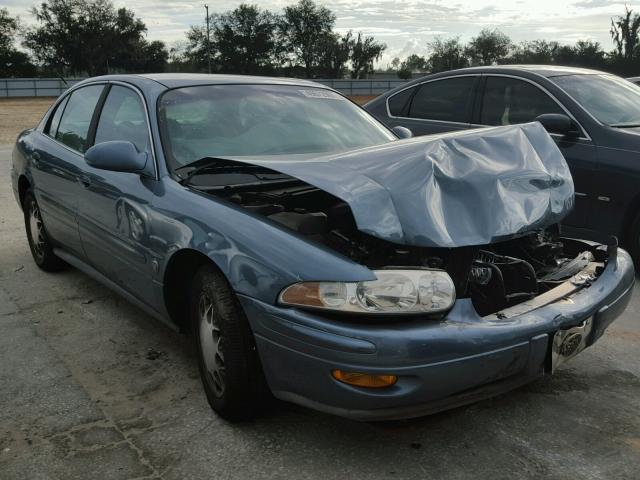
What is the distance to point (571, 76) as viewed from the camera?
5359 millimetres

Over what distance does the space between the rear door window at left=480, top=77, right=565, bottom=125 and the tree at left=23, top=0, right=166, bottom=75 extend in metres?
71.6

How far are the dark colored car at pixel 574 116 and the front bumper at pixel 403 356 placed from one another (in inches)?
99.7

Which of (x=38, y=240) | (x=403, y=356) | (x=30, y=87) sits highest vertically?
(x=403, y=356)

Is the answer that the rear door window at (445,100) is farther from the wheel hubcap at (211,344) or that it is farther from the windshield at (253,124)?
the wheel hubcap at (211,344)

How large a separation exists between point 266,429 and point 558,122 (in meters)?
3.35

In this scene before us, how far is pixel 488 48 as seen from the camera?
75188 mm

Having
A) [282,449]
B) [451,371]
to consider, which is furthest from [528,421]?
[282,449]

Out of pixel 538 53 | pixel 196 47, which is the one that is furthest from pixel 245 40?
pixel 538 53

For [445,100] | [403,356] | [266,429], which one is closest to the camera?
[403,356]

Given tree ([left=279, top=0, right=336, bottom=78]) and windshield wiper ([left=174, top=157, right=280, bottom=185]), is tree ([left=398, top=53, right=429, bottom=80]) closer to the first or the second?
tree ([left=279, top=0, right=336, bottom=78])

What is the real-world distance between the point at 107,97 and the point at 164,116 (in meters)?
0.81

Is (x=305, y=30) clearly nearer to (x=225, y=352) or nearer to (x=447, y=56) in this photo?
(x=447, y=56)

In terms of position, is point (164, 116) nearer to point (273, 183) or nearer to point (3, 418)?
point (273, 183)

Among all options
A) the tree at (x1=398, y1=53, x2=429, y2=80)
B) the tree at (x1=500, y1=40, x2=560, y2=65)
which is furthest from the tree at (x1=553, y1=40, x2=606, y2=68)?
the tree at (x1=398, y1=53, x2=429, y2=80)
